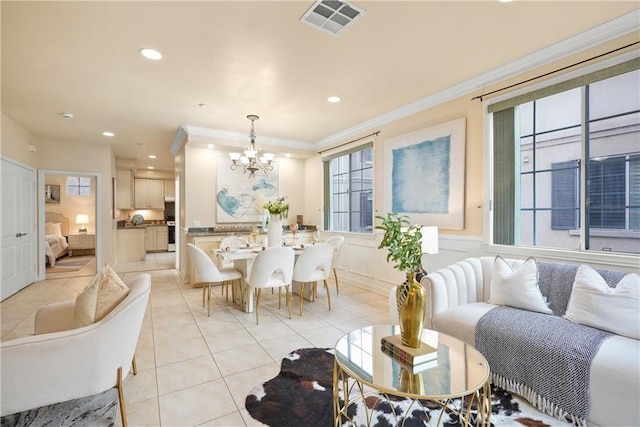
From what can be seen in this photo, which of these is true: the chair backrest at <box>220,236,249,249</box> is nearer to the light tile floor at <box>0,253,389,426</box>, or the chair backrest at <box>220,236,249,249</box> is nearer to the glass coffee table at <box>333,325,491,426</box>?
the light tile floor at <box>0,253,389,426</box>

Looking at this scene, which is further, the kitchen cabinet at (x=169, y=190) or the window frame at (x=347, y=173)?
the kitchen cabinet at (x=169, y=190)

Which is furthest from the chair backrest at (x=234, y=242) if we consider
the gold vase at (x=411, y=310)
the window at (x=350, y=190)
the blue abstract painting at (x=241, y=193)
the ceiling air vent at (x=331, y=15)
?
the gold vase at (x=411, y=310)

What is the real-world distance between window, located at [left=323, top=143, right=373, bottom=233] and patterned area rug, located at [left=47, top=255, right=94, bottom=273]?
5907 mm

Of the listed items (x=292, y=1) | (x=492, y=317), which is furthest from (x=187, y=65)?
(x=492, y=317)

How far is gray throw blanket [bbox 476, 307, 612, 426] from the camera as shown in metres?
1.71

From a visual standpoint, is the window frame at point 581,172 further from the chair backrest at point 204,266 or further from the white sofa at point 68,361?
the white sofa at point 68,361

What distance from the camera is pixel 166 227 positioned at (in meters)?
9.76

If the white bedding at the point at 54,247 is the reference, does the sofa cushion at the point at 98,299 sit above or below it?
above

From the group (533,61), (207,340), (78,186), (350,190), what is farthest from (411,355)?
(78,186)

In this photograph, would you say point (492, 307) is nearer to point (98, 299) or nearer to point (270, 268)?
point (270, 268)

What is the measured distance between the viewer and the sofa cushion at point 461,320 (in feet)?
7.45

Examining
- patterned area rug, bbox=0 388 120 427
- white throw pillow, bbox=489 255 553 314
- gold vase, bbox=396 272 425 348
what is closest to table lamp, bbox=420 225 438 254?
white throw pillow, bbox=489 255 553 314

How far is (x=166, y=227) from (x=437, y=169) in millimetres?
8886

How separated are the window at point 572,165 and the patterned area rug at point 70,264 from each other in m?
8.37
